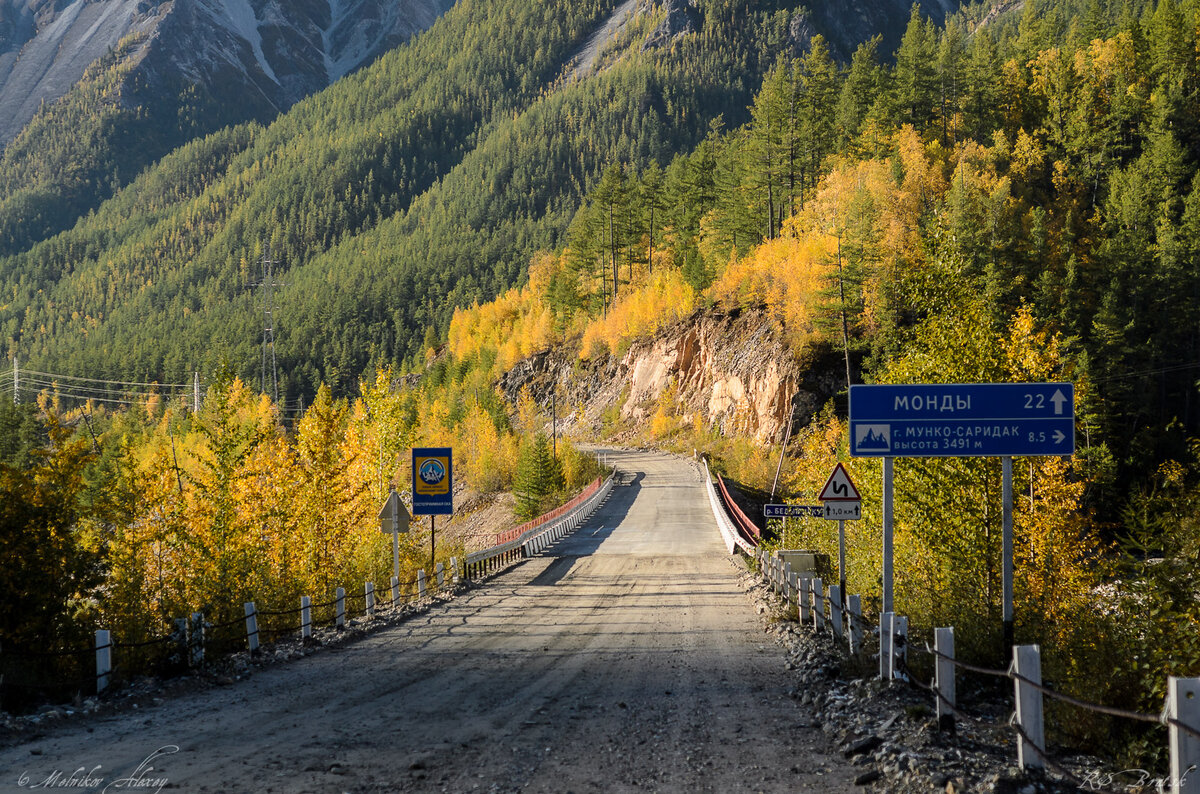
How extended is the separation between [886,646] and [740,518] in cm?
3228

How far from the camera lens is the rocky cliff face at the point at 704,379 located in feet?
209

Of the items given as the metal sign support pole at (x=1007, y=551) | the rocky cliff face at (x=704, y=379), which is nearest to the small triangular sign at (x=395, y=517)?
the metal sign support pole at (x=1007, y=551)

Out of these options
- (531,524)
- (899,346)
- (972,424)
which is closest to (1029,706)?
(972,424)

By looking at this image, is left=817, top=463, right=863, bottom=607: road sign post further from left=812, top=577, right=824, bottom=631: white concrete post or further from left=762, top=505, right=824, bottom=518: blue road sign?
left=762, top=505, right=824, bottom=518: blue road sign

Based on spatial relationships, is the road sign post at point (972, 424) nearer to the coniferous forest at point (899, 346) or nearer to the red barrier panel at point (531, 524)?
the coniferous forest at point (899, 346)

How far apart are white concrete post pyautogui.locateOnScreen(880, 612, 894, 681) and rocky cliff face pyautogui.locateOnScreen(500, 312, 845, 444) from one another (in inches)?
1936

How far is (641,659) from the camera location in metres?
14.6

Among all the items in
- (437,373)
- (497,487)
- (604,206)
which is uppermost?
(604,206)

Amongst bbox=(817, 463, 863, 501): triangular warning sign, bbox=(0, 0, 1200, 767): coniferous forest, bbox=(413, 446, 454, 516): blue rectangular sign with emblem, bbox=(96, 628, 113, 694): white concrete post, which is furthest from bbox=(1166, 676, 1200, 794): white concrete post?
bbox=(413, 446, 454, 516): blue rectangular sign with emblem

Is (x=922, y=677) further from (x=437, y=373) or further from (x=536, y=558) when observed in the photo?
(x=437, y=373)

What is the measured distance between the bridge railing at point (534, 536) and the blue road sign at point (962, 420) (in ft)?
67.4

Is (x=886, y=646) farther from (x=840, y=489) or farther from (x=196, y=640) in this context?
(x=196, y=640)

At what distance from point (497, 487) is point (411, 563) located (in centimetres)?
4237

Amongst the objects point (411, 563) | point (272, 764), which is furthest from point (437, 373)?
point (272, 764)
